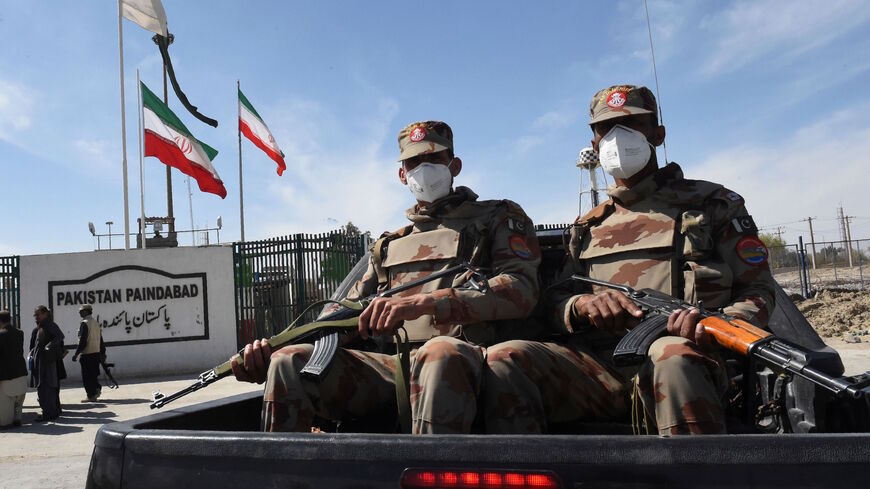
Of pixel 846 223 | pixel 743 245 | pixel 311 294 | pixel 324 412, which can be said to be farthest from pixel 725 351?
pixel 846 223

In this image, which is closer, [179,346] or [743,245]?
[743,245]

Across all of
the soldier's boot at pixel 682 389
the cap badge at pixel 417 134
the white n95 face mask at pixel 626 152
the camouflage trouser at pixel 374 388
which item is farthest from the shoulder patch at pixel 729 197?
the cap badge at pixel 417 134

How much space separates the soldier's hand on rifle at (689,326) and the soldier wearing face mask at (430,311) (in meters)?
0.53

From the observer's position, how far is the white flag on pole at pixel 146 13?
15.8 meters

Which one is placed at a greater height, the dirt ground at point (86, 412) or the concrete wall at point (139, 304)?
the concrete wall at point (139, 304)

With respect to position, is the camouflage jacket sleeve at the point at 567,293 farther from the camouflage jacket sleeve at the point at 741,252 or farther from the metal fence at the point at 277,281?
the metal fence at the point at 277,281

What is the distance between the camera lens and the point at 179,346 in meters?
13.4

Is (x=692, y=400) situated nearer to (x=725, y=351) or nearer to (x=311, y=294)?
(x=725, y=351)

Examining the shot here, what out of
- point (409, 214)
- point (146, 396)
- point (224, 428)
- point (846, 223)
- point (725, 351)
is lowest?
point (146, 396)

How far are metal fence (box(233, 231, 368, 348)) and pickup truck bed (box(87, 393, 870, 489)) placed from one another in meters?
12.7

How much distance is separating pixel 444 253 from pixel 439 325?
32 centimetres

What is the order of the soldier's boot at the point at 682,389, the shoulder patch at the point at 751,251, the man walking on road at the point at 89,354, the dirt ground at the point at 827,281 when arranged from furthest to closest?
the dirt ground at the point at 827,281 < the man walking on road at the point at 89,354 < the shoulder patch at the point at 751,251 < the soldier's boot at the point at 682,389

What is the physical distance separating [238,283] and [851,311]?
13673mm

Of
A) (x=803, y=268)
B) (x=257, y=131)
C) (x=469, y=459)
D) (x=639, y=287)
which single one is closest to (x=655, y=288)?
(x=639, y=287)
